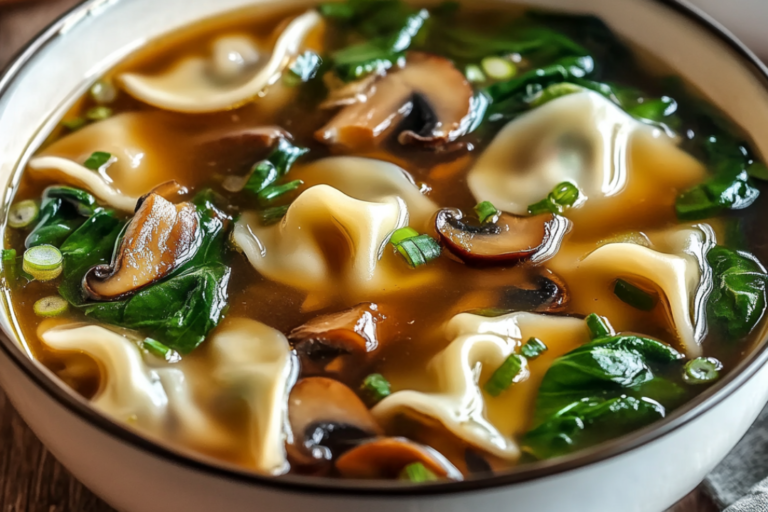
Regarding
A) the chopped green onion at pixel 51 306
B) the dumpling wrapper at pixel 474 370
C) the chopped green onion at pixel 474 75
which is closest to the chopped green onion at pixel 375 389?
the dumpling wrapper at pixel 474 370

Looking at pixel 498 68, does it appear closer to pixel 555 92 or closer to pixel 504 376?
pixel 555 92

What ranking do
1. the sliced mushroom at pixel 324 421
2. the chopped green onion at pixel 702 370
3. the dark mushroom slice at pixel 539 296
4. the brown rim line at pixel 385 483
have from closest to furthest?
the brown rim line at pixel 385 483, the sliced mushroom at pixel 324 421, the chopped green onion at pixel 702 370, the dark mushroom slice at pixel 539 296

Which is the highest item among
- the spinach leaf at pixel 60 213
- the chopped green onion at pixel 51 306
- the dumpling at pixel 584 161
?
the dumpling at pixel 584 161

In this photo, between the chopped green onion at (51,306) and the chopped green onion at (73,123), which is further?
the chopped green onion at (73,123)

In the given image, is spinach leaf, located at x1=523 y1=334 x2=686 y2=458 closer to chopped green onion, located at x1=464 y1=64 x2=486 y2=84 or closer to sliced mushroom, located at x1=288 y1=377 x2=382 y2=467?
sliced mushroom, located at x1=288 y1=377 x2=382 y2=467

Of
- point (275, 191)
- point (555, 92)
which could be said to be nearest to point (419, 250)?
point (275, 191)

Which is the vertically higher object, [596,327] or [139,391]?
[596,327]

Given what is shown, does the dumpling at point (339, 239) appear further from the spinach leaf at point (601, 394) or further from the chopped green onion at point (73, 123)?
the chopped green onion at point (73, 123)

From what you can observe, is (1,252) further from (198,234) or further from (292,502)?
(292,502)
